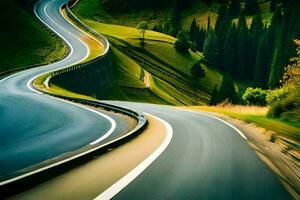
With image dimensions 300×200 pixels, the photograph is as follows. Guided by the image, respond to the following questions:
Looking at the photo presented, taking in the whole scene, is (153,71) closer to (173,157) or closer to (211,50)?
(211,50)

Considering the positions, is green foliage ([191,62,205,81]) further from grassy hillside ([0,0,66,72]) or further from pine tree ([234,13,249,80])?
grassy hillside ([0,0,66,72])

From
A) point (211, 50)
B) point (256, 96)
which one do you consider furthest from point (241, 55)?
point (256, 96)

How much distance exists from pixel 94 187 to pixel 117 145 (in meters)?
5.65

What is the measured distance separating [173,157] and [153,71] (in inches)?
4404

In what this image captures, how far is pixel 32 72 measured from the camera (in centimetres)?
6200

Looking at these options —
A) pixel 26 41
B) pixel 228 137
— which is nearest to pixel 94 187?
pixel 228 137

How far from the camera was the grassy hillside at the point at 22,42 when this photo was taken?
2835 inches

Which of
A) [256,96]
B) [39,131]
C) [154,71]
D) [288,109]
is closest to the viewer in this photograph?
[39,131]

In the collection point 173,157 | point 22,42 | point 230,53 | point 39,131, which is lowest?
point 230,53

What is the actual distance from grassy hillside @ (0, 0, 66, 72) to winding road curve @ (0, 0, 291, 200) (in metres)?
49.1

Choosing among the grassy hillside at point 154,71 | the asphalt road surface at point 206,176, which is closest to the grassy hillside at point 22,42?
the grassy hillside at point 154,71

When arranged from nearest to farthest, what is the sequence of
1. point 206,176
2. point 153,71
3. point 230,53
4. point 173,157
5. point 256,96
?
1. point 206,176
2. point 173,157
3. point 256,96
4. point 153,71
5. point 230,53

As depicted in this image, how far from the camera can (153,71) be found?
122 m

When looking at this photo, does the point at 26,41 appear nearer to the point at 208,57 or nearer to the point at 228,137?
the point at 228,137
